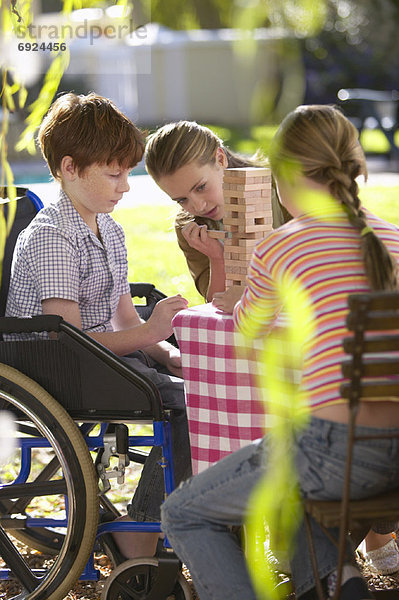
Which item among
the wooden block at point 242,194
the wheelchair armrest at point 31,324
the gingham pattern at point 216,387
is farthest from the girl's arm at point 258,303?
the wheelchair armrest at point 31,324

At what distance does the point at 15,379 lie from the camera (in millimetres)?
2123

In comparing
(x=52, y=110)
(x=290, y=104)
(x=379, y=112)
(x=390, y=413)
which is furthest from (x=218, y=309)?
(x=379, y=112)

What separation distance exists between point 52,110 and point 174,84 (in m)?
1.21

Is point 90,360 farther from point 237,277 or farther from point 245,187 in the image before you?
point 245,187

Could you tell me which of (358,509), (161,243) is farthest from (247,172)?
(161,243)

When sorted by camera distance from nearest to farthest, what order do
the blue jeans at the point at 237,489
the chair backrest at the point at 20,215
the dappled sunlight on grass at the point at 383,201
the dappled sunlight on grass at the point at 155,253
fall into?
the blue jeans at the point at 237,489, the chair backrest at the point at 20,215, the dappled sunlight on grass at the point at 155,253, the dappled sunlight on grass at the point at 383,201

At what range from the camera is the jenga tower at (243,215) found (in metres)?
2.08

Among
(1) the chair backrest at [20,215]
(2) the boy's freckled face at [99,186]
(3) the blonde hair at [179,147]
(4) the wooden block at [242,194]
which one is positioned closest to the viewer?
(4) the wooden block at [242,194]

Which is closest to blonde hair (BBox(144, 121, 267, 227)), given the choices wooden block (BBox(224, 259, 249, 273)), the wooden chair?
wooden block (BBox(224, 259, 249, 273))

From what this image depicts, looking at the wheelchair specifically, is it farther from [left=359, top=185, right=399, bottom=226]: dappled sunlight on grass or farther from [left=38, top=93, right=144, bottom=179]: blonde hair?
[left=359, top=185, right=399, bottom=226]: dappled sunlight on grass

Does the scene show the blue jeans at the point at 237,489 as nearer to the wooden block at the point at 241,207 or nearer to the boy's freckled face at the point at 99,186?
the wooden block at the point at 241,207

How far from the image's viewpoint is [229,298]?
2.02 meters

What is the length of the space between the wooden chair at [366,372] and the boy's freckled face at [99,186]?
91 cm

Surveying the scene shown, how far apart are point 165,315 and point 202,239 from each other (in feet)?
0.67
